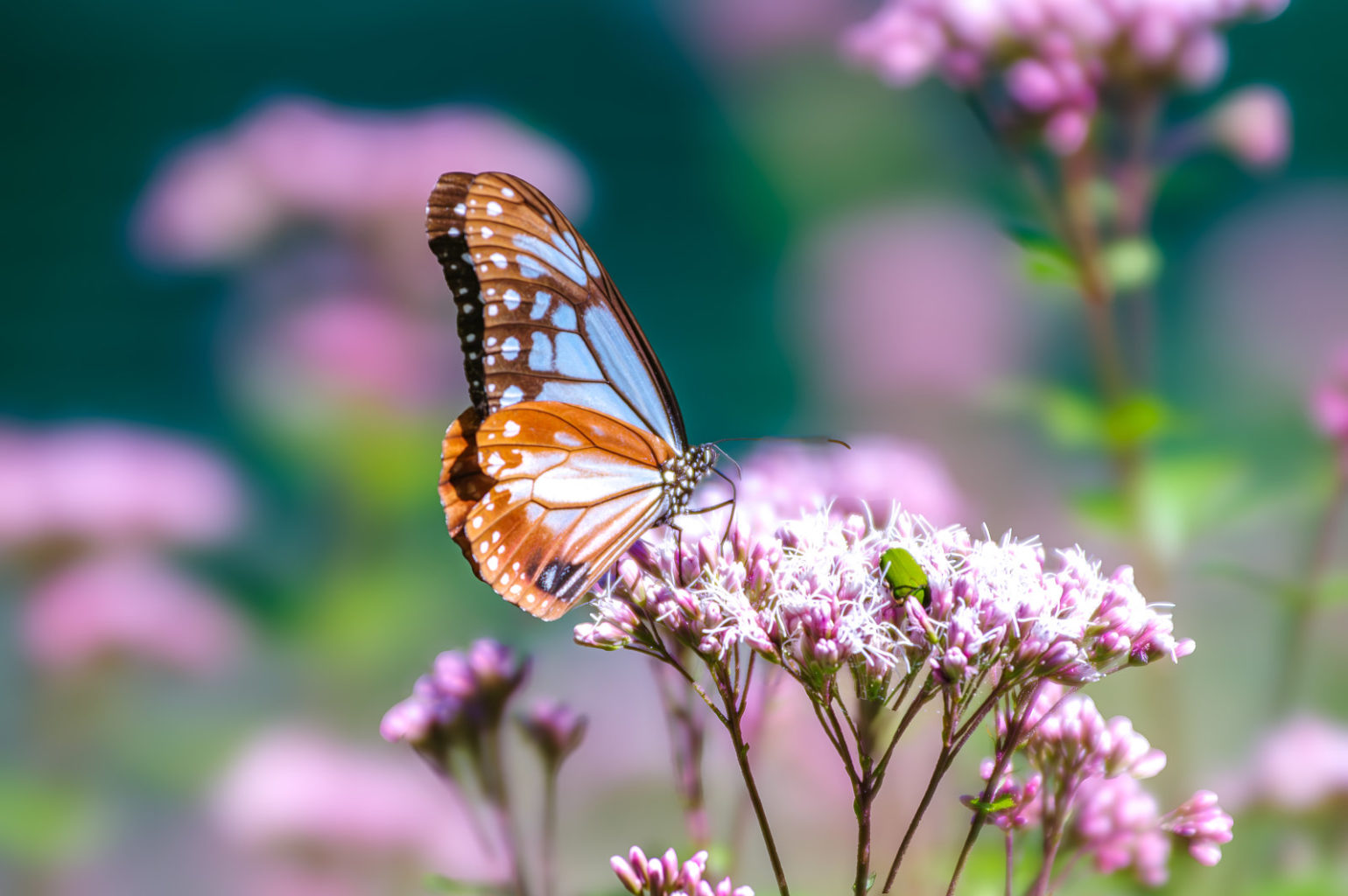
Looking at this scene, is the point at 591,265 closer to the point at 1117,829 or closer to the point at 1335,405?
the point at 1117,829

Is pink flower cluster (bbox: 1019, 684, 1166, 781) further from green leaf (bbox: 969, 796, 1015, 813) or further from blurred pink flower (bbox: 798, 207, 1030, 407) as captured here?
blurred pink flower (bbox: 798, 207, 1030, 407)

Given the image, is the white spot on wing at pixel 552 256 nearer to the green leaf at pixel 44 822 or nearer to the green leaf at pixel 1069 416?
the green leaf at pixel 1069 416

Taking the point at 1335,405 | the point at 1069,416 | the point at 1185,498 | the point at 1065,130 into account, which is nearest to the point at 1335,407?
the point at 1335,405

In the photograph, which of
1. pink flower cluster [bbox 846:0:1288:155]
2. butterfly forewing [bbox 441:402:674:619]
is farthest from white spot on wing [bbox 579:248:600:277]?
pink flower cluster [bbox 846:0:1288:155]

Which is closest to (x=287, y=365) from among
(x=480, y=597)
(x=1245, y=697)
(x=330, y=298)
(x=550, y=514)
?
(x=330, y=298)

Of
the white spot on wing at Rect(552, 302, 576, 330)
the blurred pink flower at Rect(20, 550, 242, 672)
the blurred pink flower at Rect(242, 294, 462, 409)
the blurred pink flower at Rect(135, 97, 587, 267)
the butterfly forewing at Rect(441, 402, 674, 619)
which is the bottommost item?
the butterfly forewing at Rect(441, 402, 674, 619)

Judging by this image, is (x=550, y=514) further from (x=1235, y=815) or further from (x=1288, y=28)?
(x=1288, y=28)

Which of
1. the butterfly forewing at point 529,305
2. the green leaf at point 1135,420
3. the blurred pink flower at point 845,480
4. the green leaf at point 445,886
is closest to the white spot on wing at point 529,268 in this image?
the butterfly forewing at point 529,305
